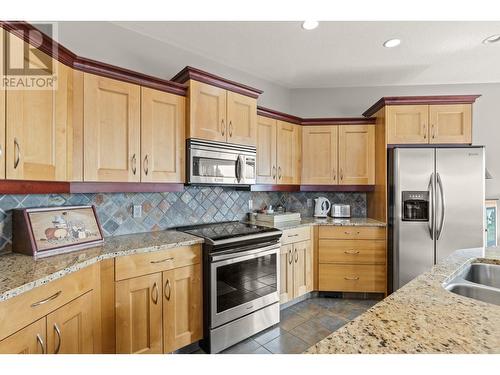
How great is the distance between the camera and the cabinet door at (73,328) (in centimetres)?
126

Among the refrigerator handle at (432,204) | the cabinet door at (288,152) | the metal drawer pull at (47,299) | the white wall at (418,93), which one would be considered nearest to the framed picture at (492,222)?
the white wall at (418,93)

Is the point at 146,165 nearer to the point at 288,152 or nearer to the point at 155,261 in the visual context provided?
the point at 155,261

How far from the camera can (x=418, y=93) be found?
11.6ft

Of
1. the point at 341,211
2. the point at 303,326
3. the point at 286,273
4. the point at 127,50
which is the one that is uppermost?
the point at 127,50

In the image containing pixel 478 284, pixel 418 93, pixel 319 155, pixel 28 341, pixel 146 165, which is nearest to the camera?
pixel 28 341

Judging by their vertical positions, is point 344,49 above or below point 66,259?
above

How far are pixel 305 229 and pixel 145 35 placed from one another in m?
2.59

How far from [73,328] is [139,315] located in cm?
42

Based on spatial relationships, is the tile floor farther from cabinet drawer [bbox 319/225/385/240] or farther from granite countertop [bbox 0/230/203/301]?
granite countertop [bbox 0/230/203/301]

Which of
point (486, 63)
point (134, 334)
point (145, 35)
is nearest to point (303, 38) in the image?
point (145, 35)

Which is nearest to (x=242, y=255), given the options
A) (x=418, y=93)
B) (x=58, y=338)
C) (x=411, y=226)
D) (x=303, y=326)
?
(x=303, y=326)

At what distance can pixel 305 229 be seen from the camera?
9.55ft

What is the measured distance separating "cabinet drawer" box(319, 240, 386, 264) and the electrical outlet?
6.64ft
